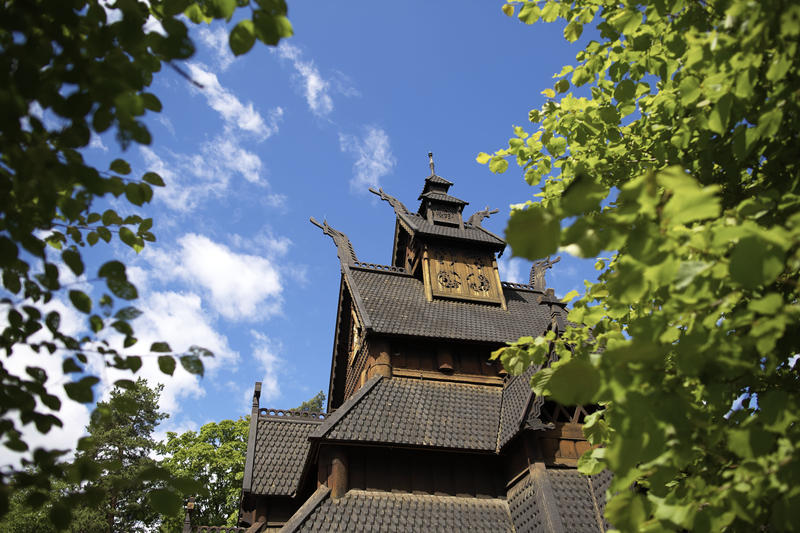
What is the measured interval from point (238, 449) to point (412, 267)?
2325 cm

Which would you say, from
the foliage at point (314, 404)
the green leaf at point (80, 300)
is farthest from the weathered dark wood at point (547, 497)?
the foliage at point (314, 404)

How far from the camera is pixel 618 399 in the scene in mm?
1924

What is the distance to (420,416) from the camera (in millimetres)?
11422

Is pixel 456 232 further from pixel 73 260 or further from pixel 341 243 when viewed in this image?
pixel 73 260

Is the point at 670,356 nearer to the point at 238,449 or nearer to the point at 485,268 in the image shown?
the point at 485,268

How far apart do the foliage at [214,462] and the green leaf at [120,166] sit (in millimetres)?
31893

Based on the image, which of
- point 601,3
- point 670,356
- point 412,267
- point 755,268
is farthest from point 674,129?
point 412,267

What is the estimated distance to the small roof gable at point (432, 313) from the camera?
13.8m

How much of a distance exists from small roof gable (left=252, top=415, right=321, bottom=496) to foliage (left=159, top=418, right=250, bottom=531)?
60.6ft

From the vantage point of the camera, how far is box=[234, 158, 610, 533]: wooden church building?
948 cm

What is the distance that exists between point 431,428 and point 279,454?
5186mm

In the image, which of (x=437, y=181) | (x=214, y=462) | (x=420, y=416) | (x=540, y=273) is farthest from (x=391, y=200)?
(x=214, y=462)

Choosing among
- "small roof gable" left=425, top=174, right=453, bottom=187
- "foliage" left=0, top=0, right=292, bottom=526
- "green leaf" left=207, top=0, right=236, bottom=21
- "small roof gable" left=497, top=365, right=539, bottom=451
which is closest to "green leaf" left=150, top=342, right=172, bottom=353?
"foliage" left=0, top=0, right=292, bottom=526

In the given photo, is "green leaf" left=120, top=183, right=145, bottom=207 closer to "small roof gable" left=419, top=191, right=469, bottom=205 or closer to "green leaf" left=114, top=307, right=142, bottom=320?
"green leaf" left=114, top=307, right=142, bottom=320
